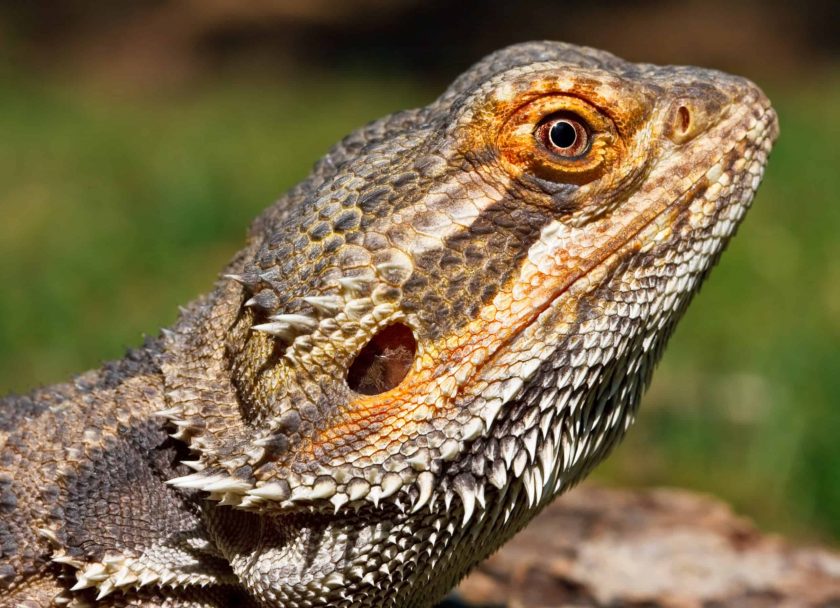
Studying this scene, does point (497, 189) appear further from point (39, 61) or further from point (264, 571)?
point (39, 61)

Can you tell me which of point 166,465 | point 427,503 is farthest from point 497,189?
point 166,465

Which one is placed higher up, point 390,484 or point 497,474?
point 497,474

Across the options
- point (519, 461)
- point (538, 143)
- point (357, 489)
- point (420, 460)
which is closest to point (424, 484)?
point (420, 460)

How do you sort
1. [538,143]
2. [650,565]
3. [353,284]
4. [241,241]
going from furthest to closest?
[241,241] < [650,565] < [538,143] < [353,284]

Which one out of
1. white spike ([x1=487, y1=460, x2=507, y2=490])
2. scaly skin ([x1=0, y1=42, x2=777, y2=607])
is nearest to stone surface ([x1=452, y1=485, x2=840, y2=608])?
scaly skin ([x1=0, y1=42, x2=777, y2=607])

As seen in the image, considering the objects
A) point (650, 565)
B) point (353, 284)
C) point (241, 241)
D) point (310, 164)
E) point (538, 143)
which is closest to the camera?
point (353, 284)

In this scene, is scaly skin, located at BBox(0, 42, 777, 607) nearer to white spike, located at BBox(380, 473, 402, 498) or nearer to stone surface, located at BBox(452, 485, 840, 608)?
white spike, located at BBox(380, 473, 402, 498)

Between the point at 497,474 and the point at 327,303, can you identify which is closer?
the point at 327,303

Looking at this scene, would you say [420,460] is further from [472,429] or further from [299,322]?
[299,322]
